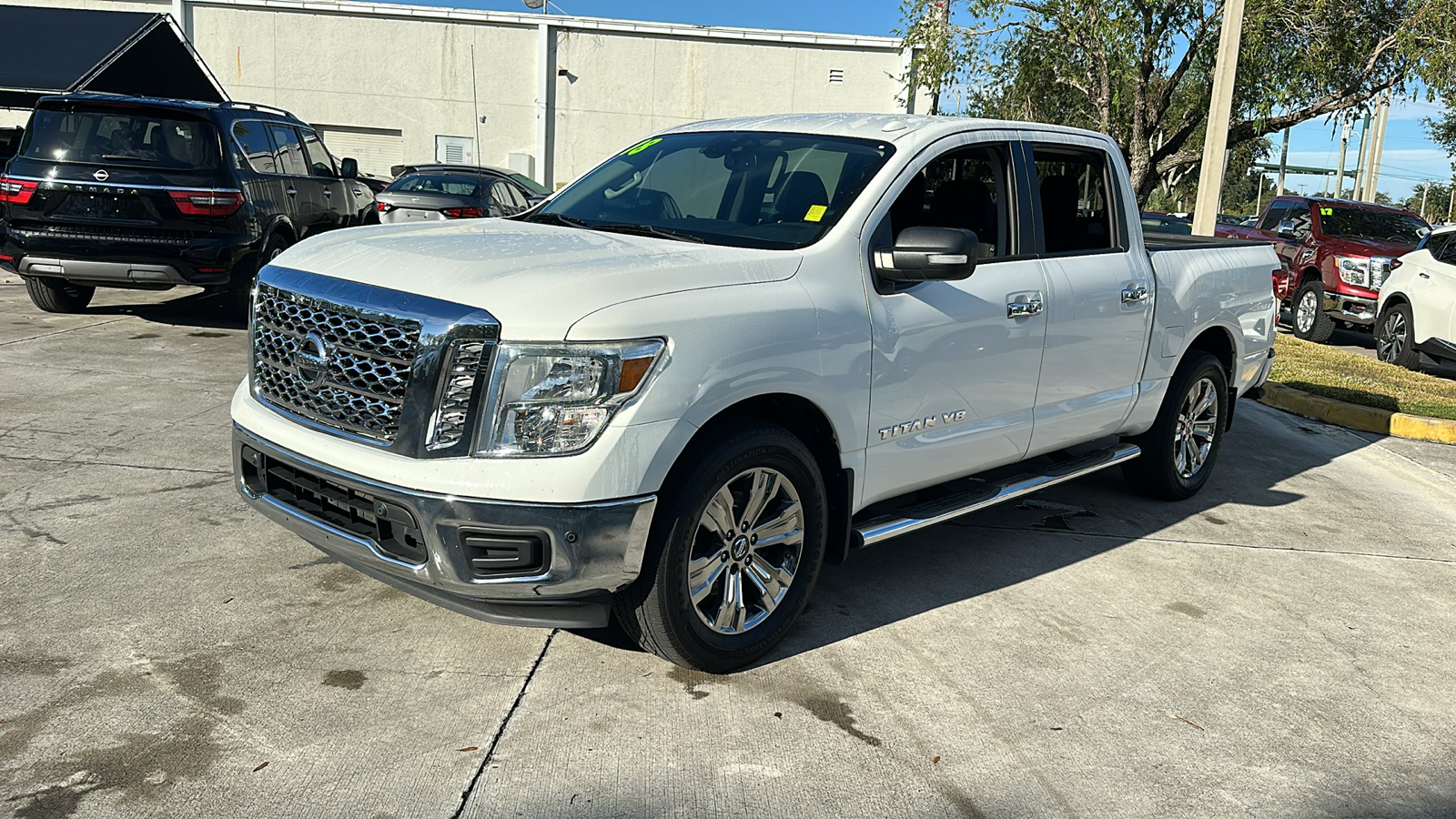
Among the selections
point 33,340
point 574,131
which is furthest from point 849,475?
point 574,131

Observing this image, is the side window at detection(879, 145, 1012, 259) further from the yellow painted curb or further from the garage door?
the garage door

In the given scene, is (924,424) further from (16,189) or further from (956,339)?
(16,189)

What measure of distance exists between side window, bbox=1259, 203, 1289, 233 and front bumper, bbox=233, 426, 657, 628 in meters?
16.0

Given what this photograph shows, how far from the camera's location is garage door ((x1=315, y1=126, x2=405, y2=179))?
3189 centimetres

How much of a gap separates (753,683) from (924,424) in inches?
47.8

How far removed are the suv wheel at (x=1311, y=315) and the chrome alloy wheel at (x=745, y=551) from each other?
43.3 feet

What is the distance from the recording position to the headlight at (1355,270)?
14.4 metres

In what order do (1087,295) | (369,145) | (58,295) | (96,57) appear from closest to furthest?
(1087,295) → (58,295) → (96,57) → (369,145)

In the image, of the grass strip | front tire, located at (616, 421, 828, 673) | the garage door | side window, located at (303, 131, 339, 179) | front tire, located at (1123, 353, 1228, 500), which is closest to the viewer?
front tire, located at (616, 421, 828, 673)

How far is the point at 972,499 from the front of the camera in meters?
4.76

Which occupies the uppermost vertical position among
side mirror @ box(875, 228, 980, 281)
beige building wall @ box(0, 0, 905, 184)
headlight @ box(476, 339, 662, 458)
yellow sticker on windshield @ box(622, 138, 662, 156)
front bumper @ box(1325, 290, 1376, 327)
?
beige building wall @ box(0, 0, 905, 184)

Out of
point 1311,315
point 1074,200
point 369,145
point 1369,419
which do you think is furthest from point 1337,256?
point 369,145

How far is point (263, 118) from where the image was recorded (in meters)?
10.4

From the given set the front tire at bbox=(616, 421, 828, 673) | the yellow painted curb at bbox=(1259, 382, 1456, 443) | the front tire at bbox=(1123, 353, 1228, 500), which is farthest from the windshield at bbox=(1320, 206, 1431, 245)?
the front tire at bbox=(616, 421, 828, 673)
